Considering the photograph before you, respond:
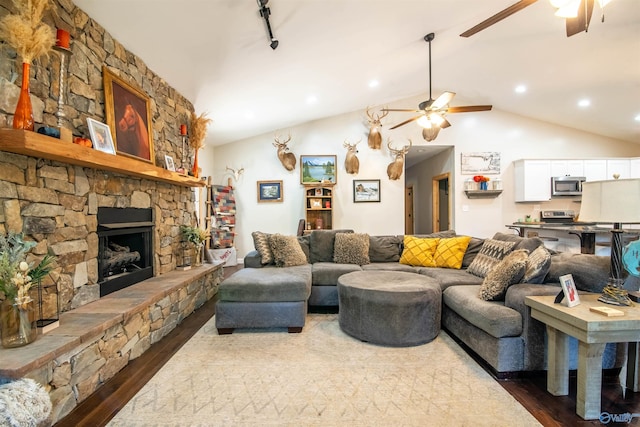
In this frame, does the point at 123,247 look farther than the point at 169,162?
No

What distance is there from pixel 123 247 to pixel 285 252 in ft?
5.64

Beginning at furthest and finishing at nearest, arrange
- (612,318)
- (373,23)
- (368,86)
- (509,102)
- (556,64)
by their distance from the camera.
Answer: (509,102) < (368,86) < (556,64) < (373,23) < (612,318)

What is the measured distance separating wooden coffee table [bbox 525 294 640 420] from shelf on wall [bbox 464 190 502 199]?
4.88 meters

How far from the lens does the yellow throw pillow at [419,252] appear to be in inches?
146

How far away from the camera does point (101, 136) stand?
2.37 meters

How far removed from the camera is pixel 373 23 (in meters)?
3.31

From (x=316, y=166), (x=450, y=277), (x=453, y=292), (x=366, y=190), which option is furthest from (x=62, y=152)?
(x=366, y=190)

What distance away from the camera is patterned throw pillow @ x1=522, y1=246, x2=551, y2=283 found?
225cm

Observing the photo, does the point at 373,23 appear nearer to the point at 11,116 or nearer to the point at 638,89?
the point at 11,116

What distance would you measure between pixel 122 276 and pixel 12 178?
4.04 feet

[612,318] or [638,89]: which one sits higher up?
[638,89]

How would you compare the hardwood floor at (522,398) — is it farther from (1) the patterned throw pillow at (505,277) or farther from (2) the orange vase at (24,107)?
(2) the orange vase at (24,107)

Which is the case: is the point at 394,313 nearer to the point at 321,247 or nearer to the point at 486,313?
the point at 486,313

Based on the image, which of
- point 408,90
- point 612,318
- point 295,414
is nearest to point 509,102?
point 408,90
